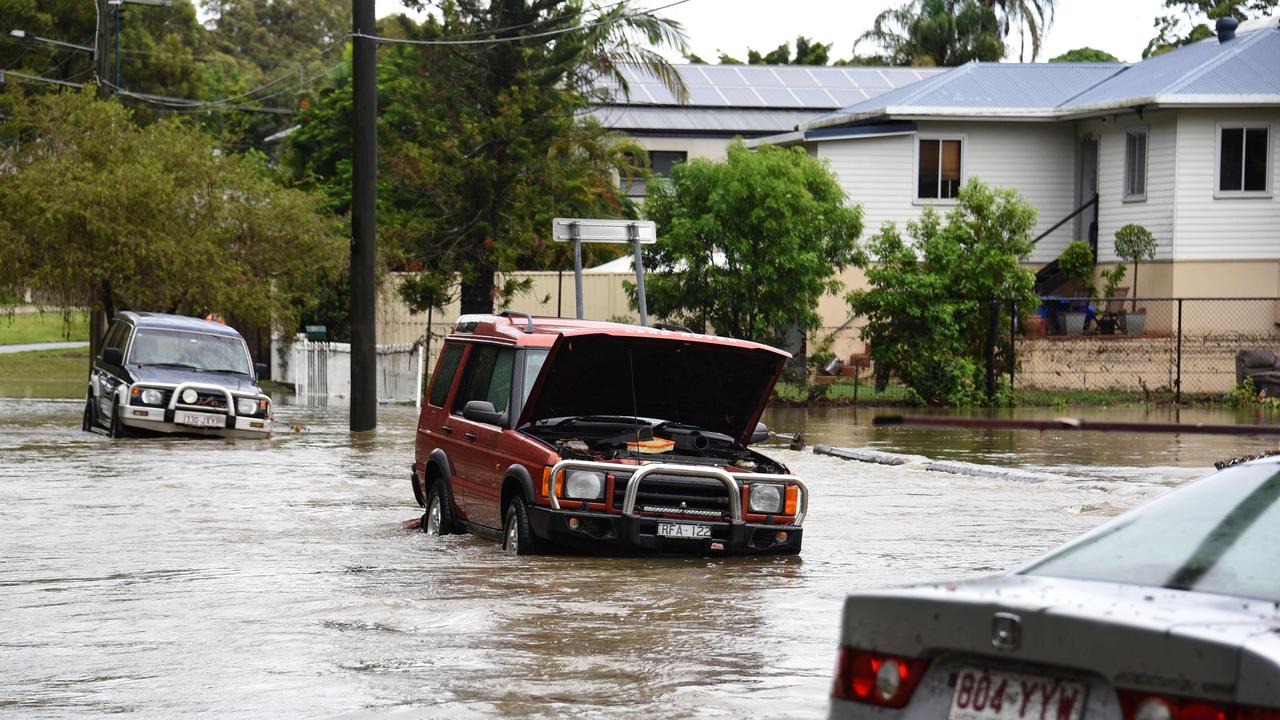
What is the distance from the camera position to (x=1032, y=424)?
209 inches

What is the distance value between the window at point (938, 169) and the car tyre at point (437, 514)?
26493mm

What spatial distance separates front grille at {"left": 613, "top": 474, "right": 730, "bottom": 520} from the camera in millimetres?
11750

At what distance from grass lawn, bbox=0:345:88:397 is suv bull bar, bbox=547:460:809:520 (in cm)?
2633

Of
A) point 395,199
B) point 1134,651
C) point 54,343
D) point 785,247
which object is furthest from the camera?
point 54,343

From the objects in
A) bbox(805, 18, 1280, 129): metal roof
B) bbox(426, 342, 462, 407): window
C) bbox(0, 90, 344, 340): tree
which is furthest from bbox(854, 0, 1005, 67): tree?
bbox(426, 342, 462, 407): window

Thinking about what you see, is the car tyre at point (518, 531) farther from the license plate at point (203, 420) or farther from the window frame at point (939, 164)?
the window frame at point (939, 164)

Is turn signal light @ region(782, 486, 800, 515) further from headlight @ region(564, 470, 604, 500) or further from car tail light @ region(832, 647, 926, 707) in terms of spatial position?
car tail light @ region(832, 647, 926, 707)

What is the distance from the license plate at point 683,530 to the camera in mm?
11773

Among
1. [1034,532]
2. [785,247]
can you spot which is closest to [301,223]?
[785,247]

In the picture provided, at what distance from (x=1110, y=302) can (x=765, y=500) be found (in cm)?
2576

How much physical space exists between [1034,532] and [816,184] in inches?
781

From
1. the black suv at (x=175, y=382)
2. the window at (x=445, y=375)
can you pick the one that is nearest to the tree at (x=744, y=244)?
the black suv at (x=175, y=382)

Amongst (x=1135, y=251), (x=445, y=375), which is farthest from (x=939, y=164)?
(x=445, y=375)

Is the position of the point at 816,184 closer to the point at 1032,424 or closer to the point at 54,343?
the point at 1032,424
